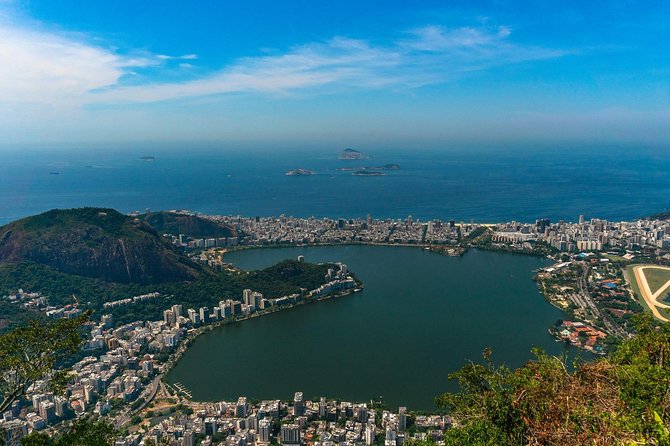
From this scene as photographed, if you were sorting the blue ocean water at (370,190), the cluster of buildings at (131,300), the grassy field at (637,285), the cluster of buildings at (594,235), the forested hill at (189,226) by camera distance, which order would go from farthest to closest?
the blue ocean water at (370,190) → the forested hill at (189,226) → the cluster of buildings at (594,235) → the cluster of buildings at (131,300) → the grassy field at (637,285)

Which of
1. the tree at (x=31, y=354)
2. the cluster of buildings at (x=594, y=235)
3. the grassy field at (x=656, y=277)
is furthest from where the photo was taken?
the cluster of buildings at (x=594, y=235)

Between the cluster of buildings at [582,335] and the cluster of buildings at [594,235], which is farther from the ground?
the cluster of buildings at [594,235]

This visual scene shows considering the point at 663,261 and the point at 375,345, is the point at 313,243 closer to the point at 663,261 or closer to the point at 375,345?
the point at 375,345

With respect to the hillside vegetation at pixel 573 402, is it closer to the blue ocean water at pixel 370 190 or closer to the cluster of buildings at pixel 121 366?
the cluster of buildings at pixel 121 366

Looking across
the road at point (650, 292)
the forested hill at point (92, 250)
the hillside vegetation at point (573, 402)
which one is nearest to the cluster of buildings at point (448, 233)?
the road at point (650, 292)

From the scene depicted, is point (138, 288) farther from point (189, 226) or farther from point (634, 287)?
point (634, 287)

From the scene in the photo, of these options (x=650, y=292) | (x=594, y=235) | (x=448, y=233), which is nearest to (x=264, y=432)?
(x=650, y=292)
